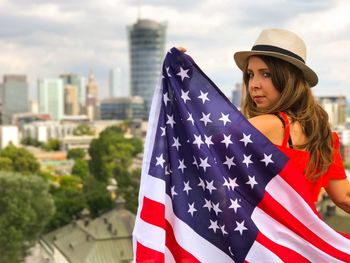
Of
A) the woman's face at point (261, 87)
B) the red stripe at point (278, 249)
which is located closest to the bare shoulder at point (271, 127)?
the woman's face at point (261, 87)

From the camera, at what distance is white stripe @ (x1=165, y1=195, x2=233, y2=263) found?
2.72 meters

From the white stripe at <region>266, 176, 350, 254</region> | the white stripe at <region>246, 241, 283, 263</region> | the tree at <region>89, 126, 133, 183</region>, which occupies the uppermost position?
the white stripe at <region>266, 176, 350, 254</region>

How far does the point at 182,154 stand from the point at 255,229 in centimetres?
43

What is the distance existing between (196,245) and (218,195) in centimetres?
22

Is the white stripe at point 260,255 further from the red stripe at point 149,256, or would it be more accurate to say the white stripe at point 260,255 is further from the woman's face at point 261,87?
the woman's face at point 261,87

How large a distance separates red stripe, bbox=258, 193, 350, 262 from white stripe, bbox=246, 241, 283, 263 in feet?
0.42

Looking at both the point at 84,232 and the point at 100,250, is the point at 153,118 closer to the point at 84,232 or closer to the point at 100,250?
the point at 100,250

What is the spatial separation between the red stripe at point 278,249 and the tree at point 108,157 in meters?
59.6

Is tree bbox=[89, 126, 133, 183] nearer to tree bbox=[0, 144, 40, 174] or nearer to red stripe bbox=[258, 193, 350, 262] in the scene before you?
A: tree bbox=[0, 144, 40, 174]

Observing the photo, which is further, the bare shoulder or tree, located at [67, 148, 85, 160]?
tree, located at [67, 148, 85, 160]

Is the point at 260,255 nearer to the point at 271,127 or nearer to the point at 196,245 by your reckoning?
the point at 196,245

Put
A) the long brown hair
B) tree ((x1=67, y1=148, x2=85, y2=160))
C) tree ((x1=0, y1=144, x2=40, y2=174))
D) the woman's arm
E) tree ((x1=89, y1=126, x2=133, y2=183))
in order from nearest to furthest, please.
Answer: the long brown hair → the woman's arm → tree ((x1=0, y1=144, x2=40, y2=174)) → tree ((x1=89, y1=126, x2=133, y2=183)) → tree ((x1=67, y1=148, x2=85, y2=160))

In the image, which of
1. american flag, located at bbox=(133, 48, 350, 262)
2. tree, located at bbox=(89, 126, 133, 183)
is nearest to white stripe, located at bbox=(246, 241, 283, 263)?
american flag, located at bbox=(133, 48, 350, 262)

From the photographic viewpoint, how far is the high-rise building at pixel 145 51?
173m
